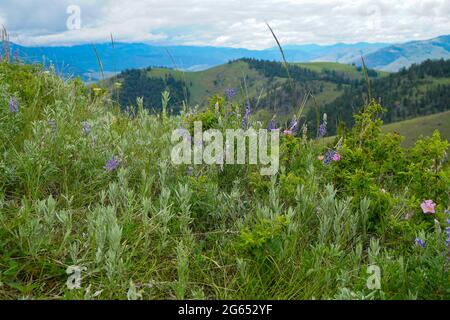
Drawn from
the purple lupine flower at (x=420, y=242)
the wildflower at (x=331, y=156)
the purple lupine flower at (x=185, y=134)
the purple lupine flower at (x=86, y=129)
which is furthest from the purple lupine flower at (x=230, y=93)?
the purple lupine flower at (x=420, y=242)

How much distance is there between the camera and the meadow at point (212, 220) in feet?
9.68

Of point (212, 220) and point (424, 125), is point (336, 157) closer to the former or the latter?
point (212, 220)

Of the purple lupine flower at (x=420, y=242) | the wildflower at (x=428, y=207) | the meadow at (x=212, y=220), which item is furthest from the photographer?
the wildflower at (x=428, y=207)

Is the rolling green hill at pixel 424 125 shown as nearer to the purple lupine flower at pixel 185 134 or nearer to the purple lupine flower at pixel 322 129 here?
the purple lupine flower at pixel 322 129

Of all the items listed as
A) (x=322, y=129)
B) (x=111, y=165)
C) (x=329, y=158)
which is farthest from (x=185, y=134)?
(x=322, y=129)

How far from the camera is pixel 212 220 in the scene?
155 inches

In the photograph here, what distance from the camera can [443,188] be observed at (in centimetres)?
404

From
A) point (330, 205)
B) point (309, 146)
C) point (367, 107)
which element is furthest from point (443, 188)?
point (309, 146)

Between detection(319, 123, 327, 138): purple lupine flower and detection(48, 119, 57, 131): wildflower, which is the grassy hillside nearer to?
detection(319, 123, 327, 138): purple lupine flower

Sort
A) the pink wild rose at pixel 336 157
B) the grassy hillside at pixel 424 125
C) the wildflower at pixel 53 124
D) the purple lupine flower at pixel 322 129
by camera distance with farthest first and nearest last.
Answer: the grassy hillside at pixel 424 125 < the purple lupine flower at pixel 322 129 < the pink wild rose at pixel 336 157 < the wildflower at pixel 53 124
